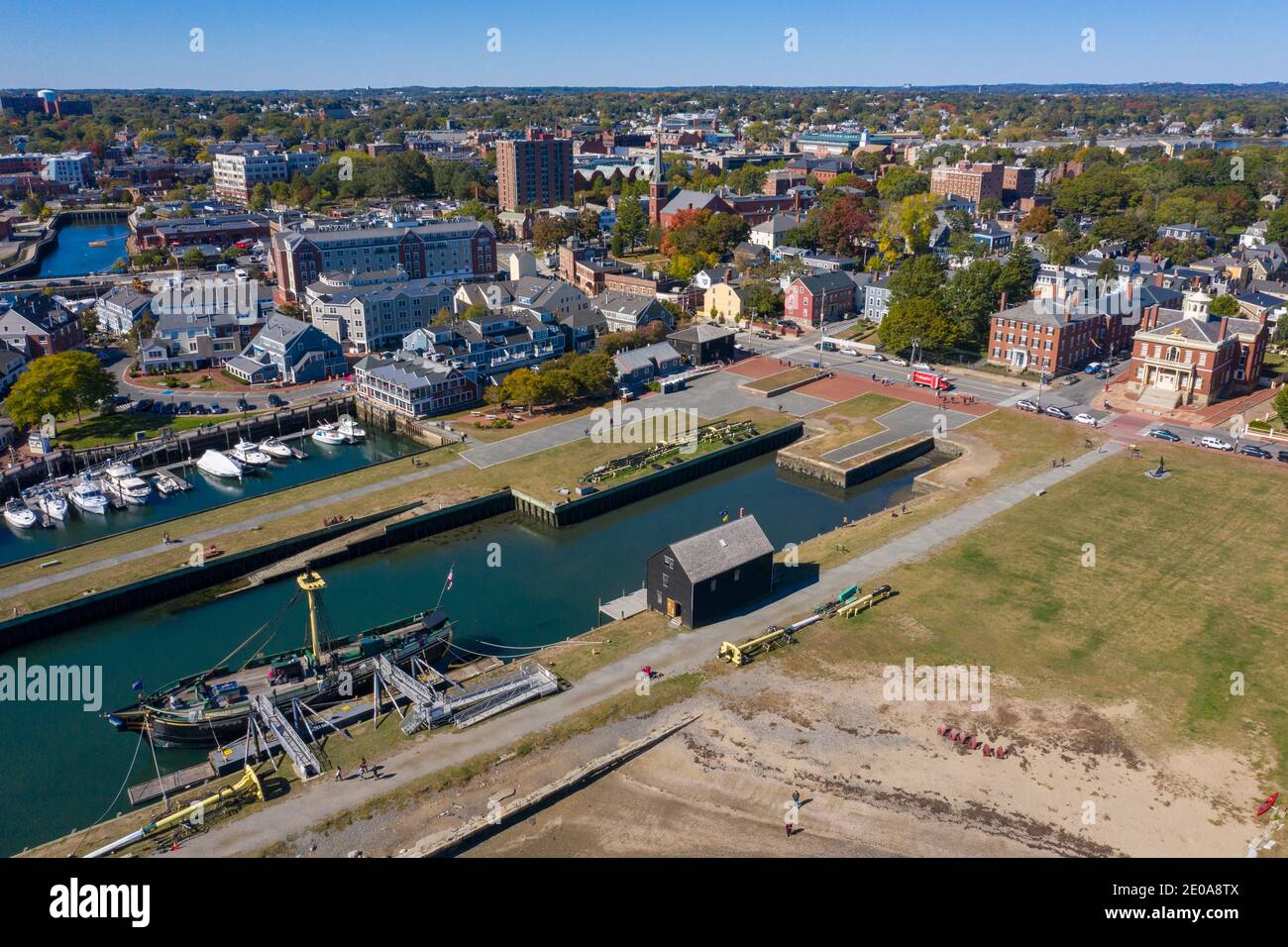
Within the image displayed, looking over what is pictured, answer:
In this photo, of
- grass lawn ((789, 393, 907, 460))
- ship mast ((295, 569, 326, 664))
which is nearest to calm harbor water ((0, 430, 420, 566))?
ship mast ((295, 569, 326, 664))

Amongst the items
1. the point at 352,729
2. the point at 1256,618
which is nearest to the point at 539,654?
the point at 352,729

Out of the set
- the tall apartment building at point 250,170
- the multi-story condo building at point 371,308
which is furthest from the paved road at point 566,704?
the tall apartment building at point 250,170

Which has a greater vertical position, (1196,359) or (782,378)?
(1196,359)

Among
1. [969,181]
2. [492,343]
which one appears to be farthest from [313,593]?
[969,181]

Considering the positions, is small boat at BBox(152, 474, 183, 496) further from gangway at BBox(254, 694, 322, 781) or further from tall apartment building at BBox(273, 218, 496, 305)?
tall apartment building at BBox(273, 218, 496, 305)

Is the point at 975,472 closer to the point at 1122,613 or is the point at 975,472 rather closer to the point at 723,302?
the point at 1122,613

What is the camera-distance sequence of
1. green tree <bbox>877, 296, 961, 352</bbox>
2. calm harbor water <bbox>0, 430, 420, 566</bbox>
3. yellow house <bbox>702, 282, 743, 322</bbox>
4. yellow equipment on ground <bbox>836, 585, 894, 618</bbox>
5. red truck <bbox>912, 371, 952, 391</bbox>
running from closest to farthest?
yellow equipment on ground <bbox>836, 585, 894, 618</bbox>
calm harbor water <bbox>0, 430, 420, 566</bbox>
red truck <bbox>912, 371, 952, 391</bbox>
green tree <bbox>877, 296, 961, 352</bbox>
yellow house <bbox>702, 282, 743, 322</bbox>

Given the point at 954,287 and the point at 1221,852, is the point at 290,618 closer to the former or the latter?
the point at 1221,852
